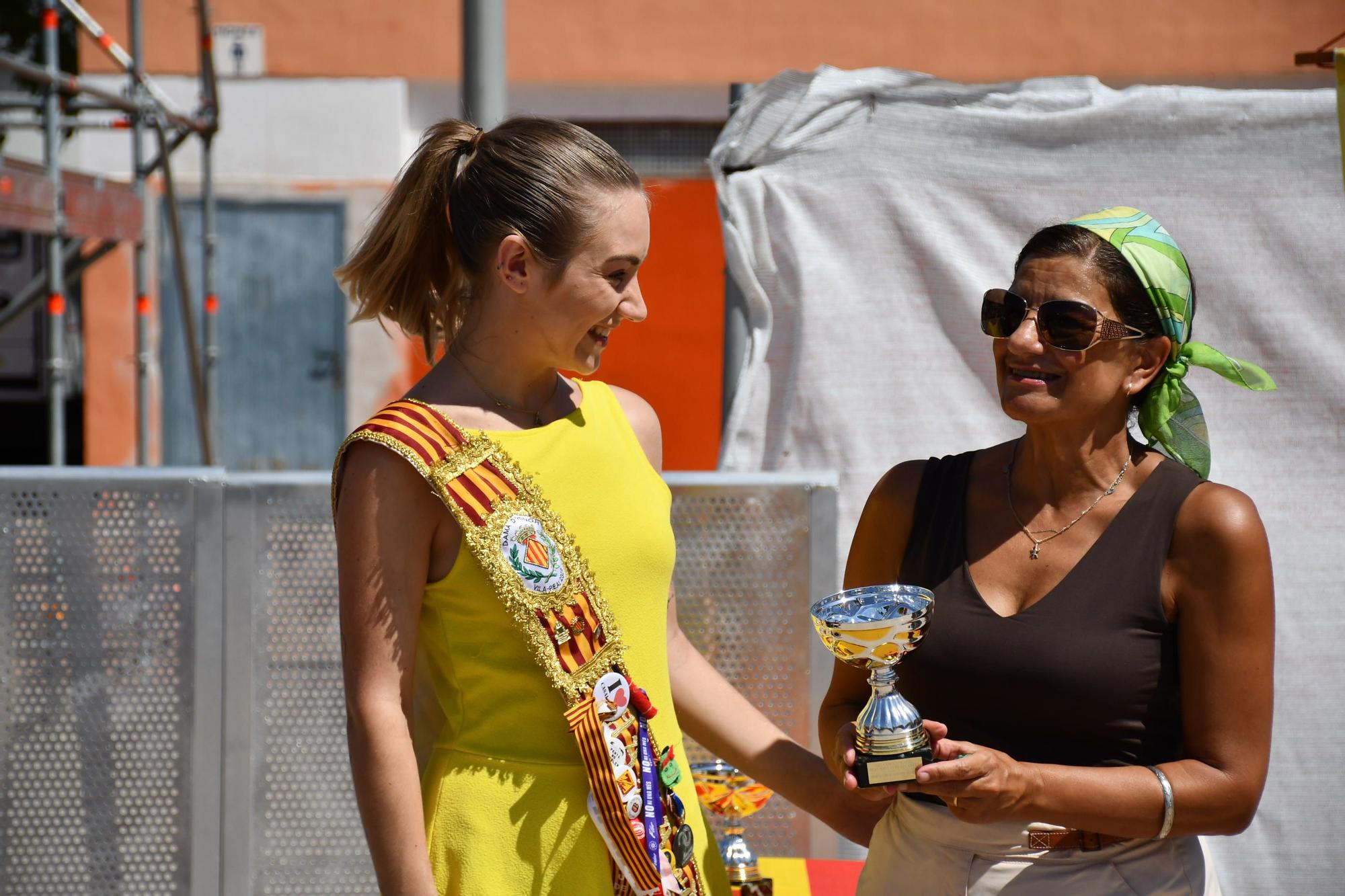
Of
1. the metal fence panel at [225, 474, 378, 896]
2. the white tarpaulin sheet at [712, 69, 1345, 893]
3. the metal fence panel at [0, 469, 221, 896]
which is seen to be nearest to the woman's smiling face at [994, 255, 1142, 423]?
the white tarpaulin sheet at [712, 69, 1345, 893]

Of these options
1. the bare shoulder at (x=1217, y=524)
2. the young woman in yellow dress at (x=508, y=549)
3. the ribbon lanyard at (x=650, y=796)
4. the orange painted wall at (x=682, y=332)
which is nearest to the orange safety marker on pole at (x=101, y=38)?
the orange painted wall at (x=682, y=332)

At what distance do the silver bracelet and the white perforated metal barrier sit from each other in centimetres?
119

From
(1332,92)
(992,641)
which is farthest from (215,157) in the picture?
(992,641)

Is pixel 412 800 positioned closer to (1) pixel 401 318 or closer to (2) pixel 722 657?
(1) pixel 401 318

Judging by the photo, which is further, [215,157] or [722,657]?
[215,157]

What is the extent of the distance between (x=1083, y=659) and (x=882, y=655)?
289mm

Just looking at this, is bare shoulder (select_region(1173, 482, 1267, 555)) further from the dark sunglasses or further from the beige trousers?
the beige trousers

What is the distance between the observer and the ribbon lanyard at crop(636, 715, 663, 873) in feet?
6.27

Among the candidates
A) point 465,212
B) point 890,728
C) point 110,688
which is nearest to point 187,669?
point 110,688

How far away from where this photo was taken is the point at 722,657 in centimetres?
301

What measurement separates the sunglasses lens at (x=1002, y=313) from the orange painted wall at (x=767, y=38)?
25.6 ft

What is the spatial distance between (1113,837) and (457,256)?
1330 mm

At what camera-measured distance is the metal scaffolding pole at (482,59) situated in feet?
12.8

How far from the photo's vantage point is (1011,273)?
10.8ft
